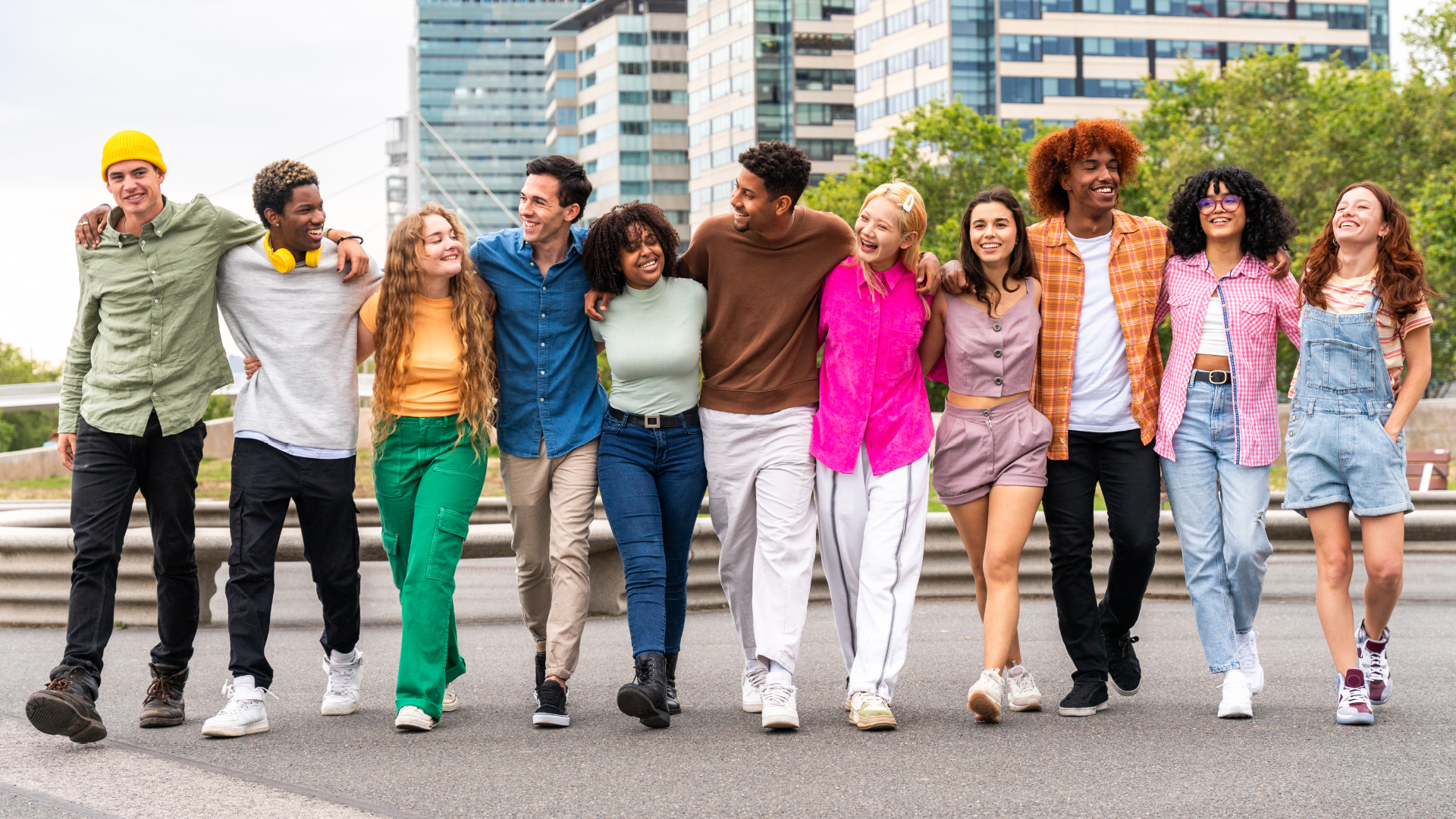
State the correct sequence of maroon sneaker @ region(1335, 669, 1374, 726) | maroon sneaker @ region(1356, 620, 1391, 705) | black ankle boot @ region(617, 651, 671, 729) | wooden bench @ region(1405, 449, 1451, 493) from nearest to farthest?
black ankle boot @ region(617, 651, 671, 729) → maroon sneaker @ region(1335, 669, 1374, 726) → maroon sneaker @ region(1356, 620, 1391, 705) → wooden bench @ region(1405, 449, 1451, 493)

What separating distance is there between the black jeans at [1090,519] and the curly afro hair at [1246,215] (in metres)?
0.87

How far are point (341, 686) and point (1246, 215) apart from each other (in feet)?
13.9

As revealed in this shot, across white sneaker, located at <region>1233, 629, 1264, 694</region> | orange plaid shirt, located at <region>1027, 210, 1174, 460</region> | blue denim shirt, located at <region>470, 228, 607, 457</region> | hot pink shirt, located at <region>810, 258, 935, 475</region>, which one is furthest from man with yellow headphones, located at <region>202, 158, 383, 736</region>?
white sneaker, located at <region>1233, 629, 1264, 694</region>

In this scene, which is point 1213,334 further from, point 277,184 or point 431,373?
point 277,184

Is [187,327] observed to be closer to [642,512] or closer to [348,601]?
[348,601]

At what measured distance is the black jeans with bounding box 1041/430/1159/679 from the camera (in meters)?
5.43

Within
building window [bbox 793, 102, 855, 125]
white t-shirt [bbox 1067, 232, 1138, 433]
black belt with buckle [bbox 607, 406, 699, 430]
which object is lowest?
black belt with buckle [bbox 607, 406, 699, 430]

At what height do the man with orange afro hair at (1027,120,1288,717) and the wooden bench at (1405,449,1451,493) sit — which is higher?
the man with orange afro hair at (1027,120,1288,717)

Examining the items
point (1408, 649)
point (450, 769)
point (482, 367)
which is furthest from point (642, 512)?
point (1408, 649)

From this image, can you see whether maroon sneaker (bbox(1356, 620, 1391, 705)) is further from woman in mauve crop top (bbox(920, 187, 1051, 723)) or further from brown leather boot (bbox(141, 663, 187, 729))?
brown leather boot (bbox(141, 663, 187, 729))

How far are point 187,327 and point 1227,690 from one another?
440 centimetres

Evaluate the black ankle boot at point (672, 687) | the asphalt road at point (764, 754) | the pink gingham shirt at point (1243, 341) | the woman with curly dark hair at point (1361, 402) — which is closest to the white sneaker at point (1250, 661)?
the asphalt road at point (764, 754)

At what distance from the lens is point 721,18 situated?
337 ft

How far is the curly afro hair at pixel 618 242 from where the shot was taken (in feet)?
17.8
